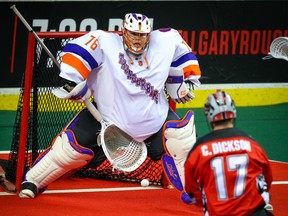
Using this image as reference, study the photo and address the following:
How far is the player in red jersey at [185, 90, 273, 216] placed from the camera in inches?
180

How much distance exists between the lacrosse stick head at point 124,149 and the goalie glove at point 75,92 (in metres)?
0.35

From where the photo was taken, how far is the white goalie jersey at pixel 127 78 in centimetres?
624

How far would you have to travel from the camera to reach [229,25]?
376 inches

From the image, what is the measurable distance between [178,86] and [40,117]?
1.34m

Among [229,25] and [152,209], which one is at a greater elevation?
[229,25]

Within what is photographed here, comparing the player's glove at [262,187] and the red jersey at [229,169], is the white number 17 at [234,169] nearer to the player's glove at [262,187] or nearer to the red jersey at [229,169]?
the red jersey at [229,169]

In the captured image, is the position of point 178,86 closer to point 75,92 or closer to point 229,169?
point 75,92

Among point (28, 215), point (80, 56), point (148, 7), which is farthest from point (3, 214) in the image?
point (148, 7)

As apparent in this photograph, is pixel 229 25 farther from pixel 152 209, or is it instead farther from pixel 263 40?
pixel 152 209

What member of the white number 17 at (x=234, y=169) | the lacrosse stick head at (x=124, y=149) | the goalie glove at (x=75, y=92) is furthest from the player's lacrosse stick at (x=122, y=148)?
the white number 17 at (x=234, y=169)

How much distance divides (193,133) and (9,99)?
11.1ft

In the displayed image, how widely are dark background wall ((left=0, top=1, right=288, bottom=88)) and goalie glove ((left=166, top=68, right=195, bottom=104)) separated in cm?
278

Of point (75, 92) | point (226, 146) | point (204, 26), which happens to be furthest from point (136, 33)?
point (204, 26)

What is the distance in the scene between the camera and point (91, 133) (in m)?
6.31
